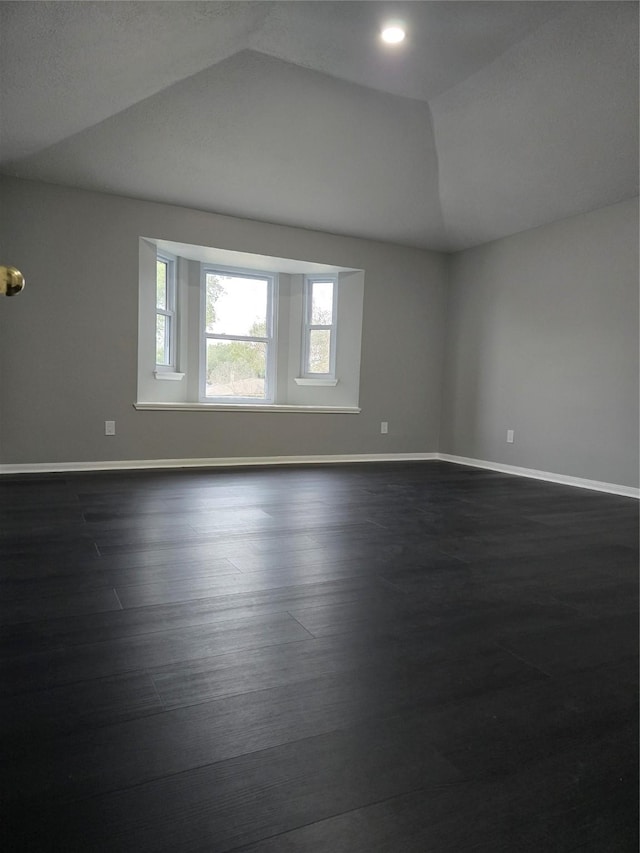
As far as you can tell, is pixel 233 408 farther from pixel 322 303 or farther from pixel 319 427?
pixel 322 303

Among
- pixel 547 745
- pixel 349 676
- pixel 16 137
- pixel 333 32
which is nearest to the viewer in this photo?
pixel 547 745

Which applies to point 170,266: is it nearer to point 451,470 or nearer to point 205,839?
point 451,470

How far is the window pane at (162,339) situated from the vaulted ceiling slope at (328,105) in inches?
46.7

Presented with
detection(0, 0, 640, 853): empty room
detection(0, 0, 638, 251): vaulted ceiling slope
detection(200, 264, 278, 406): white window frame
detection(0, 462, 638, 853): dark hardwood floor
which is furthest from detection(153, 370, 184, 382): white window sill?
detection(0, 462, 638, 853): dark hardwood floor

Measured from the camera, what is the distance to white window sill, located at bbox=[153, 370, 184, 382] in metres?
4.94

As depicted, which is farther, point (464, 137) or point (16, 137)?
point (464, 137)

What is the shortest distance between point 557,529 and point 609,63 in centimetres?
264

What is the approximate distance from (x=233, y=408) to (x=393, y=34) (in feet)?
10.2

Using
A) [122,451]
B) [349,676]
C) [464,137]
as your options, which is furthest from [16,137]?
[349,676]

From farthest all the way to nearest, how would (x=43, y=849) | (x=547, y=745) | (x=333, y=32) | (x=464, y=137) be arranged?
(x=464, y=137), (x=333, y=32), (x=547, y=745), (x=43, y=849)

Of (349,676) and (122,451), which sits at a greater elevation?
(122,451)

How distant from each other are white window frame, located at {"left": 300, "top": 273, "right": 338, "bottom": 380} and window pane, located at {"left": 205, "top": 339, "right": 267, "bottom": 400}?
458 mm

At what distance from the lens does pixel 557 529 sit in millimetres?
2924

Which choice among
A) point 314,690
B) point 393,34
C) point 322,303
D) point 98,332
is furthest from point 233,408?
point 314,690
